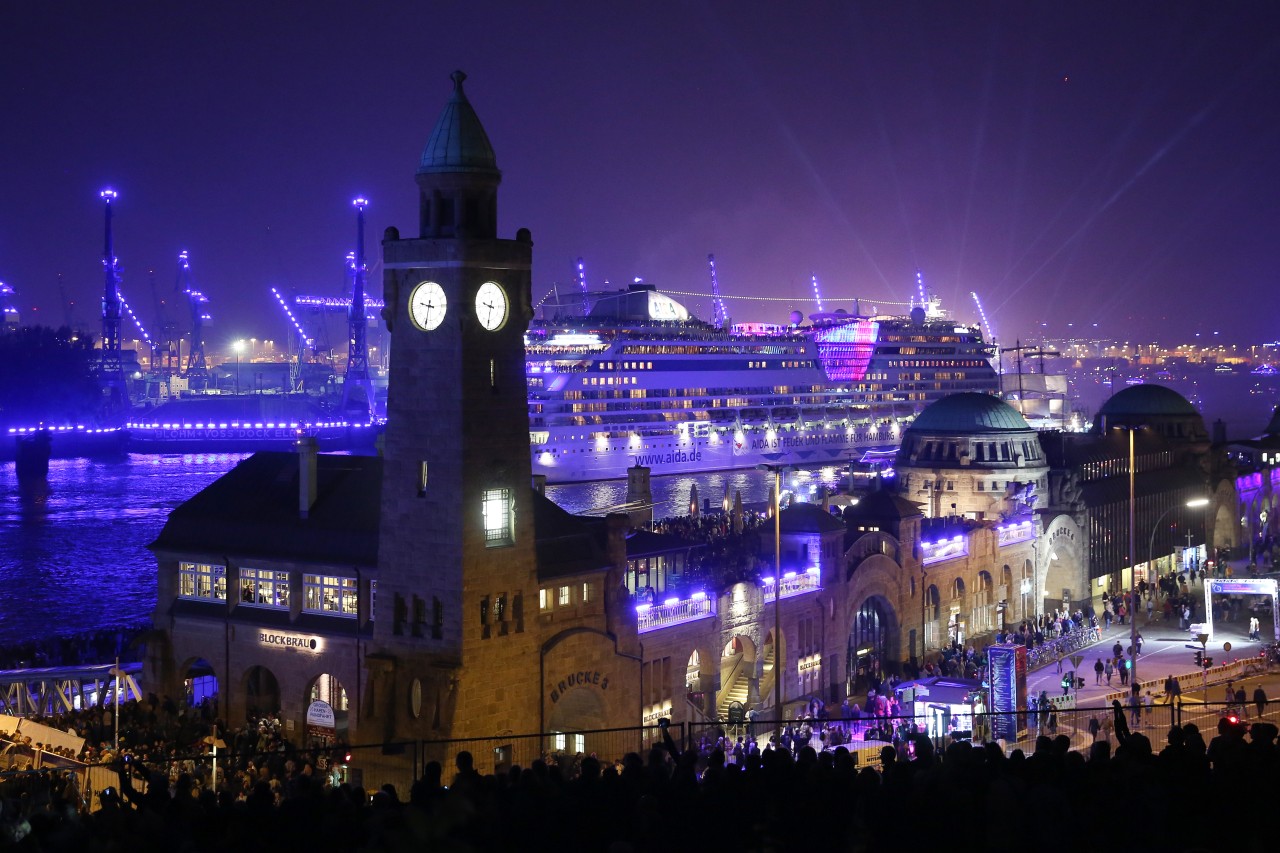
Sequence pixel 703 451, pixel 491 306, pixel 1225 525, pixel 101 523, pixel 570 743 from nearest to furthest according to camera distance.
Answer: pixel 491 306 → pixel 570 743 → pixel 1225 525 → pixel 101 523 → pixel 703 451

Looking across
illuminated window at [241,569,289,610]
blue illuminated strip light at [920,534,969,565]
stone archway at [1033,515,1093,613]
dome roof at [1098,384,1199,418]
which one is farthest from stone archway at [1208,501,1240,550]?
illuminated window at [241,569,289,610]

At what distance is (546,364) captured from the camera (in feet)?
409

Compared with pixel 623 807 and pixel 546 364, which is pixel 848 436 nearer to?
pixel 546 364

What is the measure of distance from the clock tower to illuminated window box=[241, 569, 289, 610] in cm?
393

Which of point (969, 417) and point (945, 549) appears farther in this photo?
point (969, 417)

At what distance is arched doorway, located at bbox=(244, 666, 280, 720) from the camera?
3247 cm

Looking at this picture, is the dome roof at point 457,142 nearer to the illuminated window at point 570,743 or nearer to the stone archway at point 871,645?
the illuminated window at point 570,743

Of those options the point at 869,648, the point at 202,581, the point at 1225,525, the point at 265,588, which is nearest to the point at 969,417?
the point at 1225,525

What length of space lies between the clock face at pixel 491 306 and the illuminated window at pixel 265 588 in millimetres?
8006

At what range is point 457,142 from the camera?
1128 inches

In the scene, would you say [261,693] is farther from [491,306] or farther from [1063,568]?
[1063,568]

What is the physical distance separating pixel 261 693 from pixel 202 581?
9.71 ft

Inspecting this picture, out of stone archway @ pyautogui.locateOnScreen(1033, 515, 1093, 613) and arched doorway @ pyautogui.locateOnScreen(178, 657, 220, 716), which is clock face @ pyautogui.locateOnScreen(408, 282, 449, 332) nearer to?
arched doorway @ pyautogui.locateOnScreen(178, 657, 220, 716)

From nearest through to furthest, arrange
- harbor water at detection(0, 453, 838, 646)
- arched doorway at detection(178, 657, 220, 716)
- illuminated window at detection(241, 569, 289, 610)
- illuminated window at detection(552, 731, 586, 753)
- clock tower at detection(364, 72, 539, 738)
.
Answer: clock tower at detection(364, 72, 539, 738)
illuminated window at detection(552, 731, 586, 753)
illuminated window at detection(241, 569, 289, 610)
arched doorway at detection(178, 657, 220, 716)
harbor water at detection(0, 453, 838, 646)
